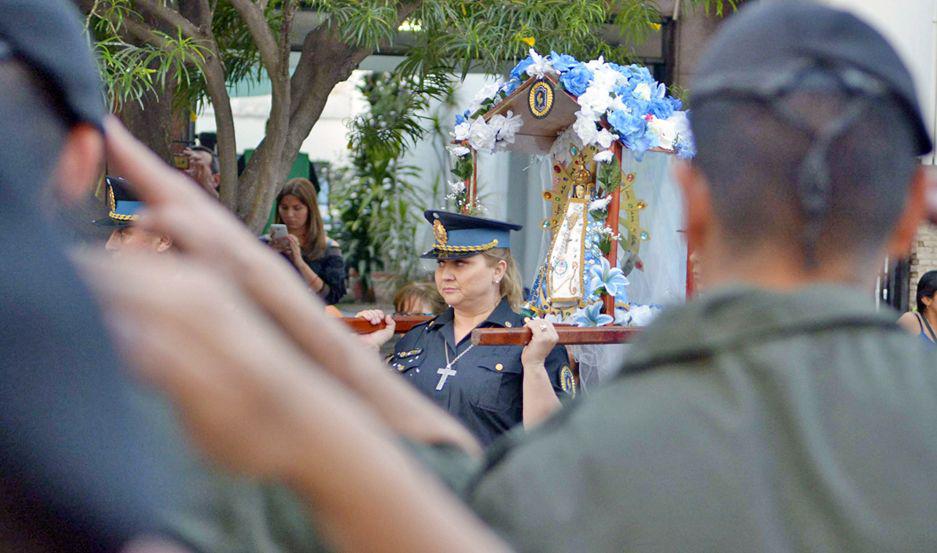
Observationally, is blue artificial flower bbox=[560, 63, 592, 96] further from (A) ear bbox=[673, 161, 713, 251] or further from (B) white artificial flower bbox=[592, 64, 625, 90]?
(A) ear bbox=[673, 161, 713, 251]

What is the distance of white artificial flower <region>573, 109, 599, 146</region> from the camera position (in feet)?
15.9

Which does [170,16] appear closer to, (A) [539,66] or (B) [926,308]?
(A) [539,66]

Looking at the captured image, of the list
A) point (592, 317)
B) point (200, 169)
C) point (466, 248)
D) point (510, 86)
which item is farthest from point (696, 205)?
point (200, 169)

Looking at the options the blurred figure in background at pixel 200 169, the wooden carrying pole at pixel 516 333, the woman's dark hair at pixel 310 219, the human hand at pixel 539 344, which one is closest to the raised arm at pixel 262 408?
the wooden carrying pole at pixel 516 333

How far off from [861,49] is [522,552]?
1.60 ft

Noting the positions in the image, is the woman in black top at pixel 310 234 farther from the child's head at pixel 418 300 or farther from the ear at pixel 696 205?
the ear at pixel 696 205

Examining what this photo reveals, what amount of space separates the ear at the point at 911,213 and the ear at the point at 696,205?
0.53 ft

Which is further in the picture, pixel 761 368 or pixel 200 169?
pixel 200 169

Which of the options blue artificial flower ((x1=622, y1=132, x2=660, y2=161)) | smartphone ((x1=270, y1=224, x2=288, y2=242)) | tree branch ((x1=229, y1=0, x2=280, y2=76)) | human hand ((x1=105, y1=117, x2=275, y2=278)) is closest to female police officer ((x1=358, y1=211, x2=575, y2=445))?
blue artificial flower ((x1=622, y1=132, x2=660, y2=161))

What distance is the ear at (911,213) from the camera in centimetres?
106

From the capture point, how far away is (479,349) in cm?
403

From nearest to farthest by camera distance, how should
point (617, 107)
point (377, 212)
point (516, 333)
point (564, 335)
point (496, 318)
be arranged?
point (516, 333) → point (564, 335) → point (496, 318) → point (617, 107) → point (377, 212)

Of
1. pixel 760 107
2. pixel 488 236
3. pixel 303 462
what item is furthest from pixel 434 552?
pixel 488 236

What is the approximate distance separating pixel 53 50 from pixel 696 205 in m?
0.54
